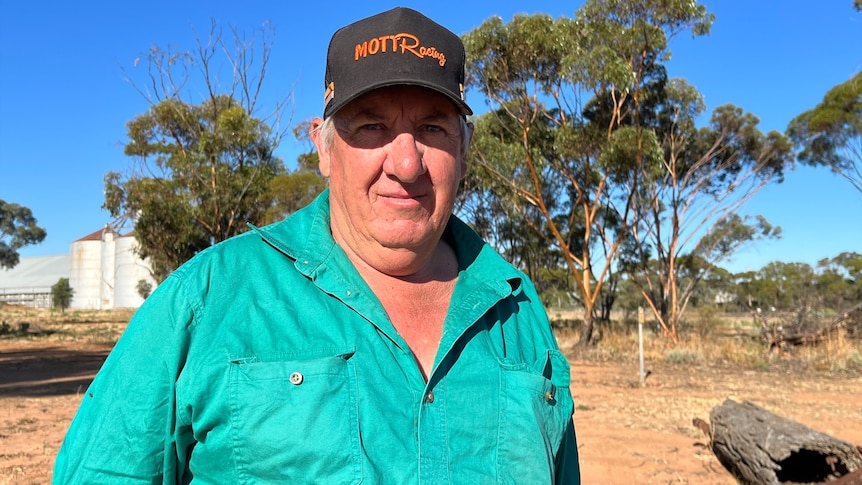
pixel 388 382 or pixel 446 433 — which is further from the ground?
pixel 388 382

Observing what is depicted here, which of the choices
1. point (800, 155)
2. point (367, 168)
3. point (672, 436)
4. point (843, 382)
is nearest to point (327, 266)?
point (367, 168)

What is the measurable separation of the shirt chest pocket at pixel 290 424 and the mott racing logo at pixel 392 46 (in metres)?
0.64

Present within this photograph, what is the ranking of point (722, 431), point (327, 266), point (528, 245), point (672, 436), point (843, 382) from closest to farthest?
point (327, 266), point (722, 431), point (672, 436), point (843, 382), point (528, 245)

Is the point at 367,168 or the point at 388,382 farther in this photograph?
the point at 367,168

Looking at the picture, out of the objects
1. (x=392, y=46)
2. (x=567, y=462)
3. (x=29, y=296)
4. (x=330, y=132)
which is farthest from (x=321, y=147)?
(x=29, y=296)

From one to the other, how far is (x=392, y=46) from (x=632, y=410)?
8163 millimetres

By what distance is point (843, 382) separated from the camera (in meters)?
11.5

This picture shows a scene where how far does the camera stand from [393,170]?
1482 millimetres

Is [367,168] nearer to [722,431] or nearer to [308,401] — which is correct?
[308,401]

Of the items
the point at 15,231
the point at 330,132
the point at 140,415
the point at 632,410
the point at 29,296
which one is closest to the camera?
the point at 140,415

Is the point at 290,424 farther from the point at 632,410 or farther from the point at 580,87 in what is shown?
the point at 580,87

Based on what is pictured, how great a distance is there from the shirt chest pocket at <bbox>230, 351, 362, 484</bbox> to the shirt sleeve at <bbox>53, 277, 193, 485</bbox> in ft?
0.37

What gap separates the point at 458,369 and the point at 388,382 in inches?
6.5

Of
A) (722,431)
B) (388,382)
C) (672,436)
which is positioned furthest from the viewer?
(672,436)
